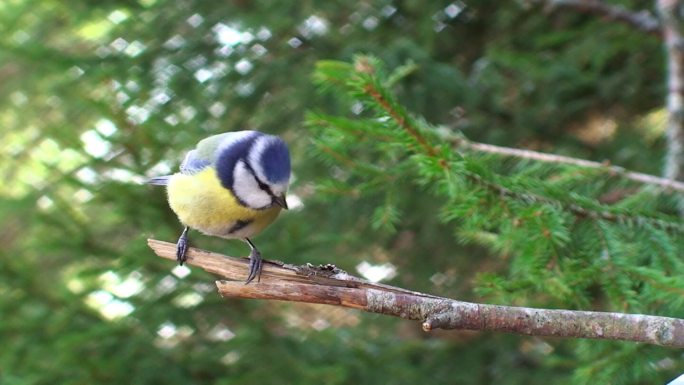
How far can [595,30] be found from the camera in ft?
10.8

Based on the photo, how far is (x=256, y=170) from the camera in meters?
1.88

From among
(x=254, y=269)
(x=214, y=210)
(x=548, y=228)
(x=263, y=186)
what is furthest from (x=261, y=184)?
(x=548, y=228)

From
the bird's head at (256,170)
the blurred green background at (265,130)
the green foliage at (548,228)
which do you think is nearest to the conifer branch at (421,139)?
the green foliage at (548,228)

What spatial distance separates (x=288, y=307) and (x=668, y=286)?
7.44 ft

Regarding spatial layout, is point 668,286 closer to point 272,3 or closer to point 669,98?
point 669,98

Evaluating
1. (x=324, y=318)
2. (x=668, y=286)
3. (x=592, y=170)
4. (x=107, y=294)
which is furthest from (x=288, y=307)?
(x=668, y=286)

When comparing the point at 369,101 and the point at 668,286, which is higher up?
the point at 369,101

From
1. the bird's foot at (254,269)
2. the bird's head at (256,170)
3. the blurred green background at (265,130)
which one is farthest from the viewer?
the blurred green background at (265,130)

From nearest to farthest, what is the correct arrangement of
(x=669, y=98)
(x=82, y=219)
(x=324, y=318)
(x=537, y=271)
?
1. (x=537, y=271)
2. (x=669, y=98)
3. (x=82, y=219)
4. (x=324, y=318)

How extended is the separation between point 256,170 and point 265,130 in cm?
162

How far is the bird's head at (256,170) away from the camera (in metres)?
1.84

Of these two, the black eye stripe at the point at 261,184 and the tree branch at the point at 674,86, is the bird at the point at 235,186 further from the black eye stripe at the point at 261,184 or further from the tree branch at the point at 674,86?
the tree branch at the point at 674,86

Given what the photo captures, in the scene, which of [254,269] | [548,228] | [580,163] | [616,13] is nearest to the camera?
[254,269]

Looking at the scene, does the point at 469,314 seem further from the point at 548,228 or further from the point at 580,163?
the point at 580,163
